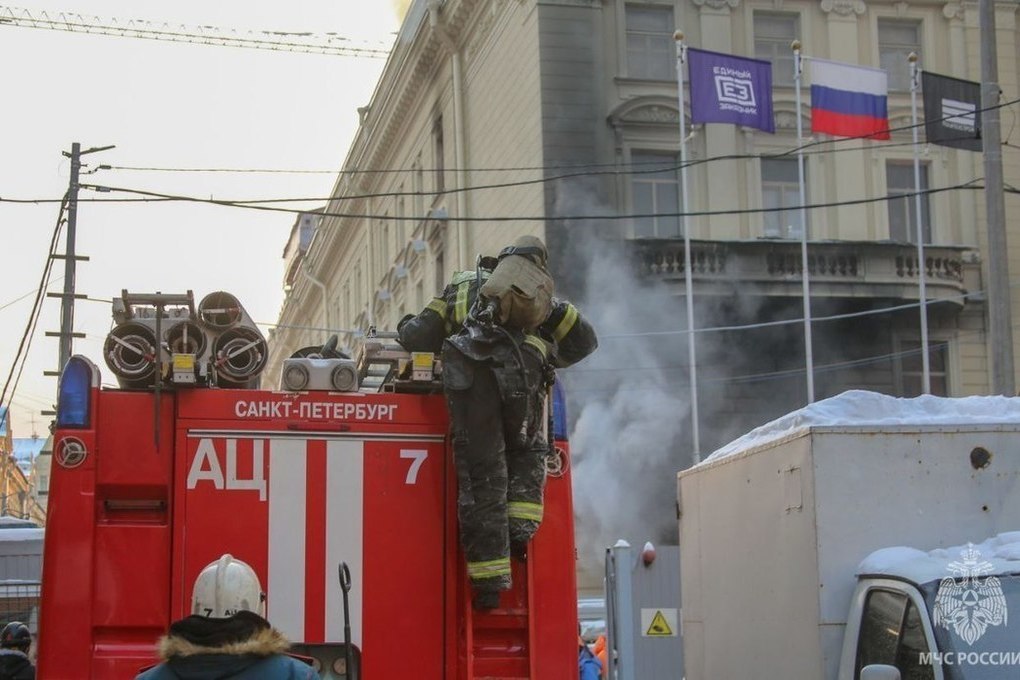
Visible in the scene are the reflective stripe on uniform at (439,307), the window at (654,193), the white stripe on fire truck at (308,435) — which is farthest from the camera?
the window at (654,193)

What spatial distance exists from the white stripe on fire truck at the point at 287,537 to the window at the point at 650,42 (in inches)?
1014

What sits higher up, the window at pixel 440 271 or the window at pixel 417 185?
the window at pixel 417 185

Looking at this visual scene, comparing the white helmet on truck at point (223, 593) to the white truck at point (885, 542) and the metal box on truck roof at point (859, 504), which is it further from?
the metal box on truck roof at point (859, 504)

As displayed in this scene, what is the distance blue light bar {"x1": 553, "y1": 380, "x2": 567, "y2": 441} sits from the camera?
6.46 metres

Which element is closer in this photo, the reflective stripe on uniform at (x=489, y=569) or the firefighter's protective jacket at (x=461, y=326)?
the reflective stripe on uniform at (x=489, y=569)

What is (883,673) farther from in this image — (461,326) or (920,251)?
(920,251)

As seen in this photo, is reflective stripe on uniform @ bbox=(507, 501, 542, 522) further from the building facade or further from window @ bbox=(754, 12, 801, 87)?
window @ bbox=(754, 12, 801, 87)

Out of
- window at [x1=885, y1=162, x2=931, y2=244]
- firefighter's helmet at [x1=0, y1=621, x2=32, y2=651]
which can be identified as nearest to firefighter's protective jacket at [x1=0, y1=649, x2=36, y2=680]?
firefighter's helmet at [x1=0, y1=621, x2=32, y2=651]

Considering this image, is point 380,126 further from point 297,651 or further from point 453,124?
point 297,651

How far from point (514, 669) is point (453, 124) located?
30.8 m

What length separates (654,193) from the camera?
30641mm

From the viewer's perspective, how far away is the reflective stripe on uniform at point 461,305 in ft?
21.3

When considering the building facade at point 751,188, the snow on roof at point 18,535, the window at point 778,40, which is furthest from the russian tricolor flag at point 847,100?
the snow on roof at point 18,535

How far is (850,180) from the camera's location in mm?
31594
